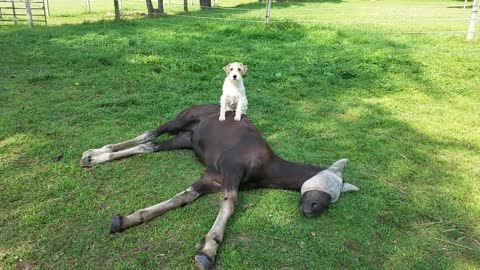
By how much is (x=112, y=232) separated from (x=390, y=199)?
2.65 m

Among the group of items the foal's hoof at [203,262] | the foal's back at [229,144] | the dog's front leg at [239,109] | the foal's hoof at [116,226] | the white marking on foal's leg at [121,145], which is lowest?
the foal's hoof at [203,262]

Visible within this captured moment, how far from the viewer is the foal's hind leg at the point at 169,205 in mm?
3551

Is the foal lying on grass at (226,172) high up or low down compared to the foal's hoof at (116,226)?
up

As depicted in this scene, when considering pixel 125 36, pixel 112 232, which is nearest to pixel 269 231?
pixel 112 232

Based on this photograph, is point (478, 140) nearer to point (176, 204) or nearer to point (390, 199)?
point (390, 199)

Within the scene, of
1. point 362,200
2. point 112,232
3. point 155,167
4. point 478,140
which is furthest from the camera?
point 478,140

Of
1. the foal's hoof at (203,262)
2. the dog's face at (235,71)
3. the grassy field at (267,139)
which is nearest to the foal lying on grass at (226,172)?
the foal's hoof at (203,262)

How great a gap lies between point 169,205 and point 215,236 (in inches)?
26.2

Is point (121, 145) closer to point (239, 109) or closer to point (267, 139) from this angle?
point (239, 109)

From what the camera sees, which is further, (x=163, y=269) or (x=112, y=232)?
(x=112, y=232)

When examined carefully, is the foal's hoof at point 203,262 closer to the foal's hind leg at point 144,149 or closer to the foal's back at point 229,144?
the foal's back at point 229,144

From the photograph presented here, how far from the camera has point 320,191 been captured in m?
3.78

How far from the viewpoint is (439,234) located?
3689 mm

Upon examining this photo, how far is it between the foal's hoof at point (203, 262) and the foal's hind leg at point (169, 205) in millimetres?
742
